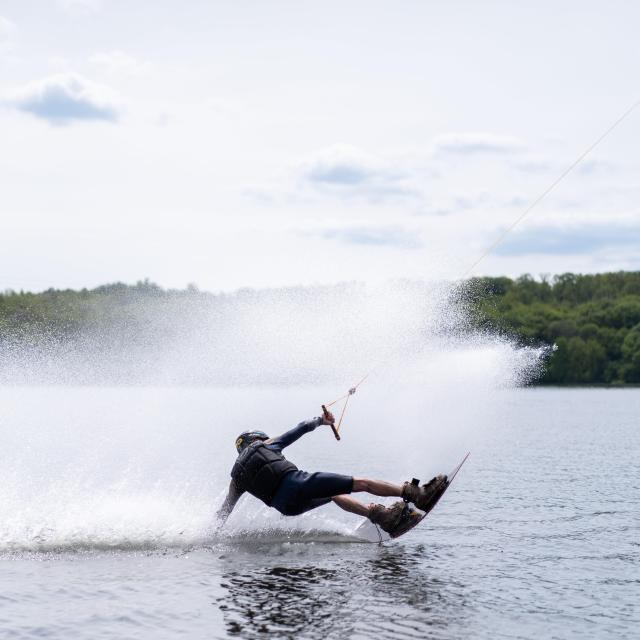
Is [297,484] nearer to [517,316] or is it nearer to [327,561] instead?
[327,561]

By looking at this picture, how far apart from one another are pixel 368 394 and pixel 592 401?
76.5 feet

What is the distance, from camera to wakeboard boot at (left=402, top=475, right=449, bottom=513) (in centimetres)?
1490

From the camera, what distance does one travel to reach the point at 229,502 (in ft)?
50.3

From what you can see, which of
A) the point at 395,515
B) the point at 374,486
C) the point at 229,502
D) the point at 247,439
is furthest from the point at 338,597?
the point at 247,439

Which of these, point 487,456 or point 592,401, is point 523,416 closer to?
point 592,401

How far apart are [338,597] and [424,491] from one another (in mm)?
3194

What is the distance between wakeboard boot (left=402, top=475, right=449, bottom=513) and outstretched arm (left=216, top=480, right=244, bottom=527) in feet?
9.38

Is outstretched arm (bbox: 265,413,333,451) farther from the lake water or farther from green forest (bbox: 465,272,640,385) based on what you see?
green forest (bbox: 465,272,640,385)

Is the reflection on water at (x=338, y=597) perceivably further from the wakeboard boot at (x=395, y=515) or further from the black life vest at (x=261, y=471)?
the black life vest at (x=261, y=471)

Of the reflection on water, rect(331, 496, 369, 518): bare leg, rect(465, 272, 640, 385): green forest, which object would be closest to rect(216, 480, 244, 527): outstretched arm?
the reflection on water

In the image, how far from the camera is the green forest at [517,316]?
88.2 m

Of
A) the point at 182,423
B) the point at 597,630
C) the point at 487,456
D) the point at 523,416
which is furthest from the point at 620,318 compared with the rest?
the point at 597,630

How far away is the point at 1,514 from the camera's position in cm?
1731

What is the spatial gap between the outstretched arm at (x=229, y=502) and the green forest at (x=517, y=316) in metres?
24.9
